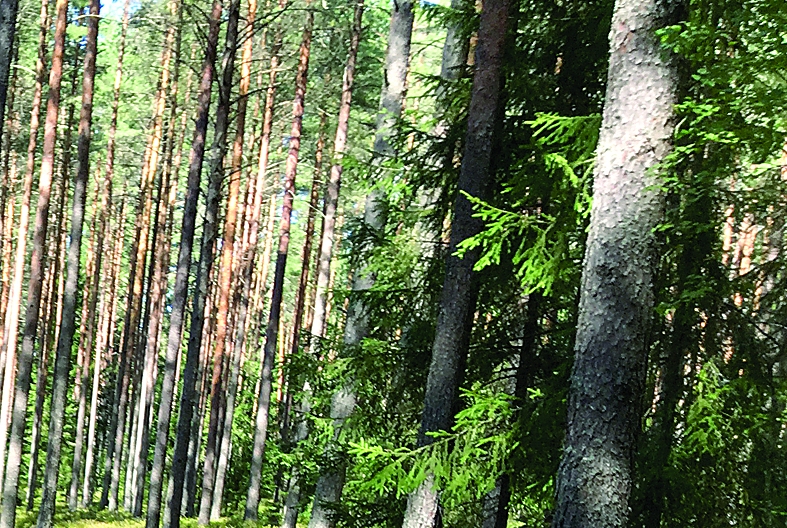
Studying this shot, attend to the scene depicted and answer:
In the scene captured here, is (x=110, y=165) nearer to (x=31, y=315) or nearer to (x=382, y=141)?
(x=31, y=315)

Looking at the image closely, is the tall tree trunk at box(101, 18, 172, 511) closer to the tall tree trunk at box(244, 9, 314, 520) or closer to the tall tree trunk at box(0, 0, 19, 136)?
the tall tree trunk at box(244, 9, 314, 520)

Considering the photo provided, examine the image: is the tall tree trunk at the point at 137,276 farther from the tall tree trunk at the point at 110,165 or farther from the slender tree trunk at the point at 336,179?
the slender tree trunk at the point at 336,179

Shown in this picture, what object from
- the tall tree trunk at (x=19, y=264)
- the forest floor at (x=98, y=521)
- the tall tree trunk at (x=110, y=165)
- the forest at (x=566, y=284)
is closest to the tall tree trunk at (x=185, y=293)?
the forest at (x=566, y=284)

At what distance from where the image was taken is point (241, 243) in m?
23.6

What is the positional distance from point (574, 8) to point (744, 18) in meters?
2.70

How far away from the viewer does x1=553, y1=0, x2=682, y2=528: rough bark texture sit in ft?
13.6

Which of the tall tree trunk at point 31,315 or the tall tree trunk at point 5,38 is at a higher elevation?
the tall tree trunk at point 5,38

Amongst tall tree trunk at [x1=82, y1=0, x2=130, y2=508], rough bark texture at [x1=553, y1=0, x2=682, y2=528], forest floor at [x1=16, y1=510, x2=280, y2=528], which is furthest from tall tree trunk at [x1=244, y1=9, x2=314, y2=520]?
rough bark texture at [x1=553, y1=0, x2=682, y2=528]

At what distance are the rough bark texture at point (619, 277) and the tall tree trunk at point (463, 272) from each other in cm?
169

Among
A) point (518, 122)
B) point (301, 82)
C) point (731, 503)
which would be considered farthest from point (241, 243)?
point (731, 503)

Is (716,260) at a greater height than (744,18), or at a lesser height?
lesser

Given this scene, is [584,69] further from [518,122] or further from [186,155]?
[186,155]

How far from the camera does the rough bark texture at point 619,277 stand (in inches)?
163

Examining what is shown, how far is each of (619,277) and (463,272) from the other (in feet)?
6.29
